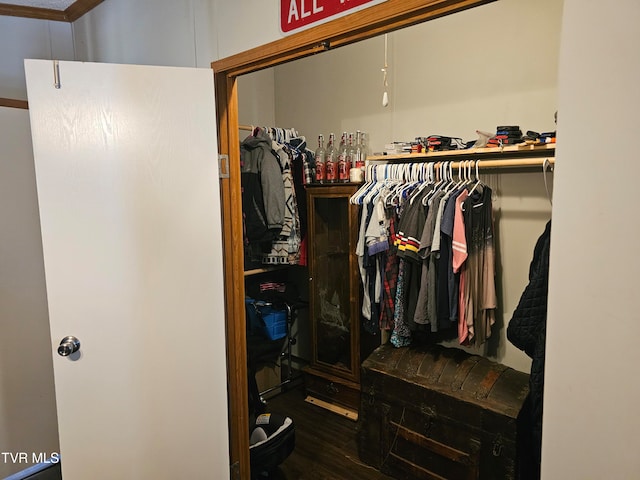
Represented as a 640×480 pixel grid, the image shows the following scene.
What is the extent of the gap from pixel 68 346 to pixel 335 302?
1805mm

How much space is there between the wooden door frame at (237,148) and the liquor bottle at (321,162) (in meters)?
1.14

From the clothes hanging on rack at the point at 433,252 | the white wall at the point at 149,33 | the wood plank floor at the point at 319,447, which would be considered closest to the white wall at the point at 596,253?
the clothes hanging on rack at the point at 433,252

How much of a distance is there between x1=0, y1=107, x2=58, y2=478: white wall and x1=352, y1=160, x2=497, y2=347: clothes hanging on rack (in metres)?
1.84

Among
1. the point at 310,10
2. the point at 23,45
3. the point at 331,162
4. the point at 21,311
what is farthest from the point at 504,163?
the point at 23,45

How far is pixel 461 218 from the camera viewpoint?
2156 mm

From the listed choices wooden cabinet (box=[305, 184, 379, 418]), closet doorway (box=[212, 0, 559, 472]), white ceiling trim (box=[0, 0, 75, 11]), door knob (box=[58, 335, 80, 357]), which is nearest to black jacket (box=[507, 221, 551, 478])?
closet doorway (box=[212, 0, 559, 472])

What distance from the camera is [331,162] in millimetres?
2945

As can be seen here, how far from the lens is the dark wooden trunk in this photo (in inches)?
79.0

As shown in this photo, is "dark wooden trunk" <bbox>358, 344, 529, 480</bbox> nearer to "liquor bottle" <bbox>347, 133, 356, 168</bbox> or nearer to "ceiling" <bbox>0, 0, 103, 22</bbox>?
"liquor bottle" <bbox>347, 133, 356, 168</bbox>

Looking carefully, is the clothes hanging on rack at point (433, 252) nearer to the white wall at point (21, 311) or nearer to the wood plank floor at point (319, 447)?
the wood plank floor at point (319, 447)

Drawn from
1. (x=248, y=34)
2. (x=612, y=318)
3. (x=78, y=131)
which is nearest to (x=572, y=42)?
(x=612, y=318)

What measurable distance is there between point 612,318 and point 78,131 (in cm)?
175

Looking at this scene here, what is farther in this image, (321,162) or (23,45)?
(321,162)

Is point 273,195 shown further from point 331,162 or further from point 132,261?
point 132,261
